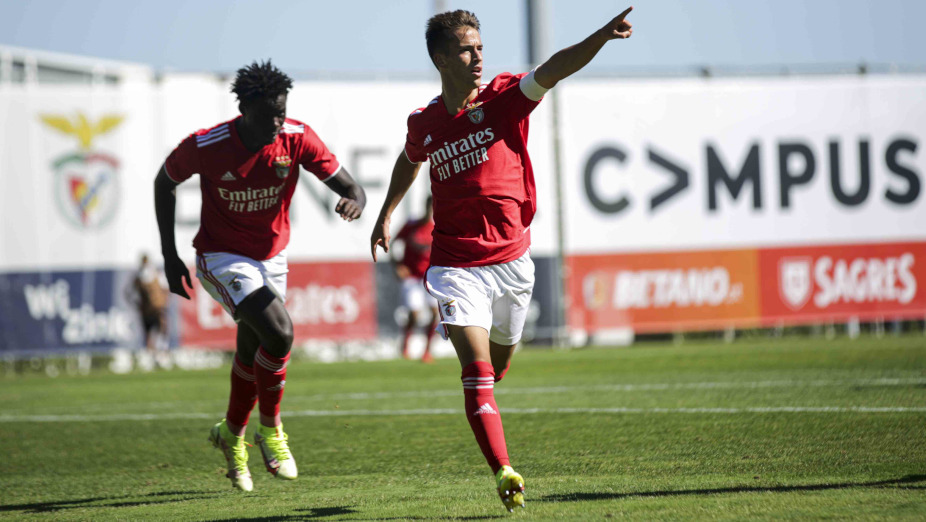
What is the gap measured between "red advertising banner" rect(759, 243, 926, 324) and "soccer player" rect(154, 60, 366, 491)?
14876 mm

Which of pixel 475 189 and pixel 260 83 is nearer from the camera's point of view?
pixel 475 189

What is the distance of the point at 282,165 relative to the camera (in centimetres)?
616

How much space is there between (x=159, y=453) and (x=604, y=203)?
13.4m

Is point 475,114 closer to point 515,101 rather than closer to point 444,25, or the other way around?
point 515,101

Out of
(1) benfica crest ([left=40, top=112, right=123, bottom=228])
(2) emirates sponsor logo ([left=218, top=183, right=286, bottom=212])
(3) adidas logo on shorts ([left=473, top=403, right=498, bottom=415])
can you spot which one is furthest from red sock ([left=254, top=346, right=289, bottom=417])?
(1) benfica crest ([left=40, top=112, right=123, bottom=228])

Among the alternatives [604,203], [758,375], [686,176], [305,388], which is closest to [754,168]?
[686,176]

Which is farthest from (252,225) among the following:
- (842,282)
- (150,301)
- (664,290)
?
(842,282)

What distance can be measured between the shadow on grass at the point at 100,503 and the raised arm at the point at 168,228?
1.15 metres

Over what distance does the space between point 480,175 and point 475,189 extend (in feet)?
0.23

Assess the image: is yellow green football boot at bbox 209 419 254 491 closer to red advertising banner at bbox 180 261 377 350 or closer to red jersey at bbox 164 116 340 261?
red jersey at bbox 164 116 340 261

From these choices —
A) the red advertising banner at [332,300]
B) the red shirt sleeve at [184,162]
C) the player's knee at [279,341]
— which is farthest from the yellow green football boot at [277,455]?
the red advertising banner at [332,300]

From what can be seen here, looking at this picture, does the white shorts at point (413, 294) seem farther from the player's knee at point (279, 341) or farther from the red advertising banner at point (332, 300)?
the player's knee at point (279, 341)

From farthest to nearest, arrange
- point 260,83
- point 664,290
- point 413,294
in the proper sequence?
point 664,290, point 413,294, point 260,83

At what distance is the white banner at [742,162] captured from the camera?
65.2ft
